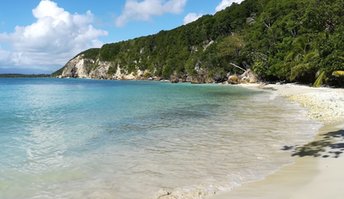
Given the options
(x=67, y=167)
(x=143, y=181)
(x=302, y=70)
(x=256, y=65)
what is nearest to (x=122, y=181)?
(x=143, y=181)

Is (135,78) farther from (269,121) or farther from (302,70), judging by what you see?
(269,121)

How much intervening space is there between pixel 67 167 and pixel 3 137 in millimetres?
7187

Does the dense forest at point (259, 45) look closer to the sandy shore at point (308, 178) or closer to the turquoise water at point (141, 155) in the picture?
the turquoise water at point (141, 155)

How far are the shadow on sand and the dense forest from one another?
30.2 metres

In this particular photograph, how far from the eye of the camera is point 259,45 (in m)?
84.9

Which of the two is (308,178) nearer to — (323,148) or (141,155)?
(323,148)

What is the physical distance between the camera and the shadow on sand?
11.1 m

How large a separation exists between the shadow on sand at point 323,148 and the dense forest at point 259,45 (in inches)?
1190

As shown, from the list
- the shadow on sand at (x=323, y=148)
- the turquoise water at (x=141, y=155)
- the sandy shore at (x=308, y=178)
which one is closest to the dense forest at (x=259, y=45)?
the turquoise water at (x=141, y=155)

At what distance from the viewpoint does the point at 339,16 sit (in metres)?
57.2

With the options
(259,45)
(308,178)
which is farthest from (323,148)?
(259,45)

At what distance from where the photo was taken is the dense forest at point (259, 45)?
50.5 m

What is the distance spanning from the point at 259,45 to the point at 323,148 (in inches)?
2994

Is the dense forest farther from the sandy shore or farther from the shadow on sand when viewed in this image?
the sandy shore
